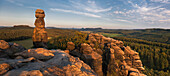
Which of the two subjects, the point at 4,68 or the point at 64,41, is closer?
the point at 4,68

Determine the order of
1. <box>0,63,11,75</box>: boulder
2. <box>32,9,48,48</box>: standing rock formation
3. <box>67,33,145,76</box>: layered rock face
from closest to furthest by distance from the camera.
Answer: <box>0,63,11,75</box>: boulder → <box>67,33,145,76</box>: layered rock face → <box>32,9,48,48</box>: standing rock formation

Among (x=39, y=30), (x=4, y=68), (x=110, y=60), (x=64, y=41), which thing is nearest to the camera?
(x=4, y=68)

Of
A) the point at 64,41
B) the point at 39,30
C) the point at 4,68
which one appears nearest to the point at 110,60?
the point at 64,41

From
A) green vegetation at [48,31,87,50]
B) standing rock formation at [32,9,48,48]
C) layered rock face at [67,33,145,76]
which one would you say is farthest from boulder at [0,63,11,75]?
green vegetation at [48,31,87,50]

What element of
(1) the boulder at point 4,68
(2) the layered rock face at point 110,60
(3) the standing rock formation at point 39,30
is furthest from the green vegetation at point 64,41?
(1) the boulder at point 4,68

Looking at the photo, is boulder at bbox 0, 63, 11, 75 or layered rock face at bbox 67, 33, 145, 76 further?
layered rock face at bbox 67, 33, 145, 76

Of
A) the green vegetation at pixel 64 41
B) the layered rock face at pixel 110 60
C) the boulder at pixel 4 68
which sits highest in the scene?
the boulder at pixel 4 68

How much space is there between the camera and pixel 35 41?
32156mm

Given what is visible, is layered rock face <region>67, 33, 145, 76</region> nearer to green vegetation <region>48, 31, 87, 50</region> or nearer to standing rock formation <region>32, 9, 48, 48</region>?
green vegetation <region>48, 31, 87, 50</region>

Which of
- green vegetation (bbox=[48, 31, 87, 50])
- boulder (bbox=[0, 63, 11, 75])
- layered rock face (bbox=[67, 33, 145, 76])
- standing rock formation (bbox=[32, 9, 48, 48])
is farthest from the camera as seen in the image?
green vegetation (bbox=[48, 31, 87, 50])

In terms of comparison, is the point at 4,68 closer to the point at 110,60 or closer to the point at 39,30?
the point at 110,60

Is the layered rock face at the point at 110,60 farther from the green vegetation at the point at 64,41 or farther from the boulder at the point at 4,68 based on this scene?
the boulder at the point at 4,68

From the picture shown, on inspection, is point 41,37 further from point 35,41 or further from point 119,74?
point 119,74

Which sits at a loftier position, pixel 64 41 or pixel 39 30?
pixel 39 30
